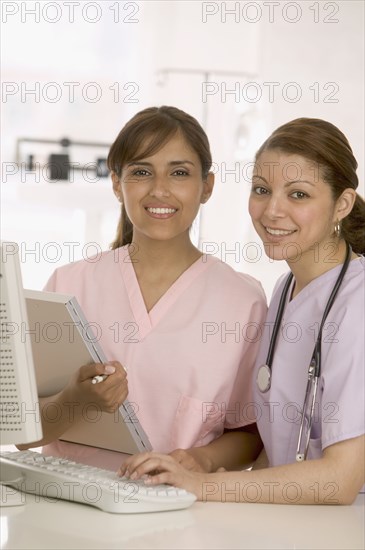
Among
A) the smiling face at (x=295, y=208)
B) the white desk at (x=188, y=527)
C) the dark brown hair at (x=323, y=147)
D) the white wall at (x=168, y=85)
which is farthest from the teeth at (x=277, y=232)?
the white wall at (x=168, y=85)

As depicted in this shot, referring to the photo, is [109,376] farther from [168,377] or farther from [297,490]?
[297,490]

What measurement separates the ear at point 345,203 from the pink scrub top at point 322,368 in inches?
3.4

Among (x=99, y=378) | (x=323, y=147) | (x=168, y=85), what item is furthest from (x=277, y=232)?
(x=168, y=85)

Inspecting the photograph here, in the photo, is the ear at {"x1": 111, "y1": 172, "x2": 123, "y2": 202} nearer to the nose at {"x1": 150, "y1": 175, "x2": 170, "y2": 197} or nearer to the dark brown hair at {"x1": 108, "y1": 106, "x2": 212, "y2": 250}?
the dark brown hair at {"x1": 108, "y1": 106, "x2": 212, "y2": 250}

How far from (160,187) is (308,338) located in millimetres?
434

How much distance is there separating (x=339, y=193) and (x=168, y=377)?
0.50 m

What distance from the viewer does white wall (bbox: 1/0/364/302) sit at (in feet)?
13.4

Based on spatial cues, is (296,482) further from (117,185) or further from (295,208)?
(117,185)

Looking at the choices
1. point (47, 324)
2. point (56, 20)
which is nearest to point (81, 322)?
point (47, 324)

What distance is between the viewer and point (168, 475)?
145 centimetres

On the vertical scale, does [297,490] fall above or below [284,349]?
below

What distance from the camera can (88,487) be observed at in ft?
4.50

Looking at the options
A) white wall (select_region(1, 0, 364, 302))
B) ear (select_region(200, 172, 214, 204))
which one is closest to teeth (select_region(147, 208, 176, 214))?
ear (select_region(200, 172, 214, 204))

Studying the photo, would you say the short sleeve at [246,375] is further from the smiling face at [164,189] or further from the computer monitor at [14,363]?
the computer monitor at [14,363]
